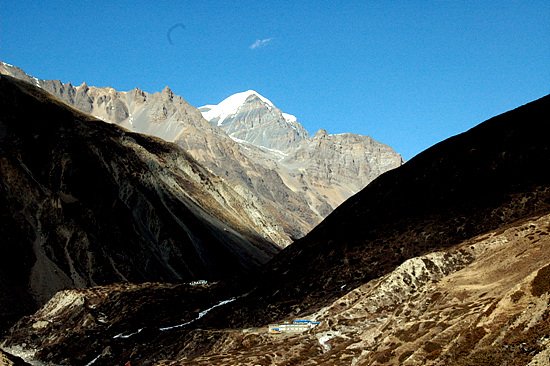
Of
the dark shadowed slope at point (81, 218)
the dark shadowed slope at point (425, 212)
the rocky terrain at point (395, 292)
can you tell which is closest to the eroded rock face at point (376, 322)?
the rocky terrain at point (395, 292)

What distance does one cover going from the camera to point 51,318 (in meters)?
79.9

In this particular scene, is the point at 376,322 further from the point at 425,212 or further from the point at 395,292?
the point at 425,212

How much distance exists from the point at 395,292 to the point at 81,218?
88886mm

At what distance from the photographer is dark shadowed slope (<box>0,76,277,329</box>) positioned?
102 metres

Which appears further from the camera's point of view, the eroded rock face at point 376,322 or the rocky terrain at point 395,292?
the rocky terrain at point 395,292

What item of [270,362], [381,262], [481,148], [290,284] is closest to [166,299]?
[290,284]

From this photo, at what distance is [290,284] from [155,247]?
7820 centimetres

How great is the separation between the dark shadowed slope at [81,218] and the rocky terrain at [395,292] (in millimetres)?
22145

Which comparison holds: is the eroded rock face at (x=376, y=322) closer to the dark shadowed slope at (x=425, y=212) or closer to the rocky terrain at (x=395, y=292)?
the rocky terrain at (x=395, y=292)

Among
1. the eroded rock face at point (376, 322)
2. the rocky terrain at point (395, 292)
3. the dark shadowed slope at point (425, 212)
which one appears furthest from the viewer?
the dark shadowed slope at point (425, 212)

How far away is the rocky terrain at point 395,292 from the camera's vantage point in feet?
94.1

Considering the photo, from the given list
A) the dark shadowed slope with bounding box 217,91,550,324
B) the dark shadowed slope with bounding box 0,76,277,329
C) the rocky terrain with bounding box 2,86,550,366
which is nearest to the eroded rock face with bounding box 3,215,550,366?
the rocky terrain with bounding box 2,86,550,366

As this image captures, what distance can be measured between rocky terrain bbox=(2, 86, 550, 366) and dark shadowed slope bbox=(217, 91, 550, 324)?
0.21m

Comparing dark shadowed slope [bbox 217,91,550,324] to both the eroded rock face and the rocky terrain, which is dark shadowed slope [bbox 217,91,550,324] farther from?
the eroded rock face
